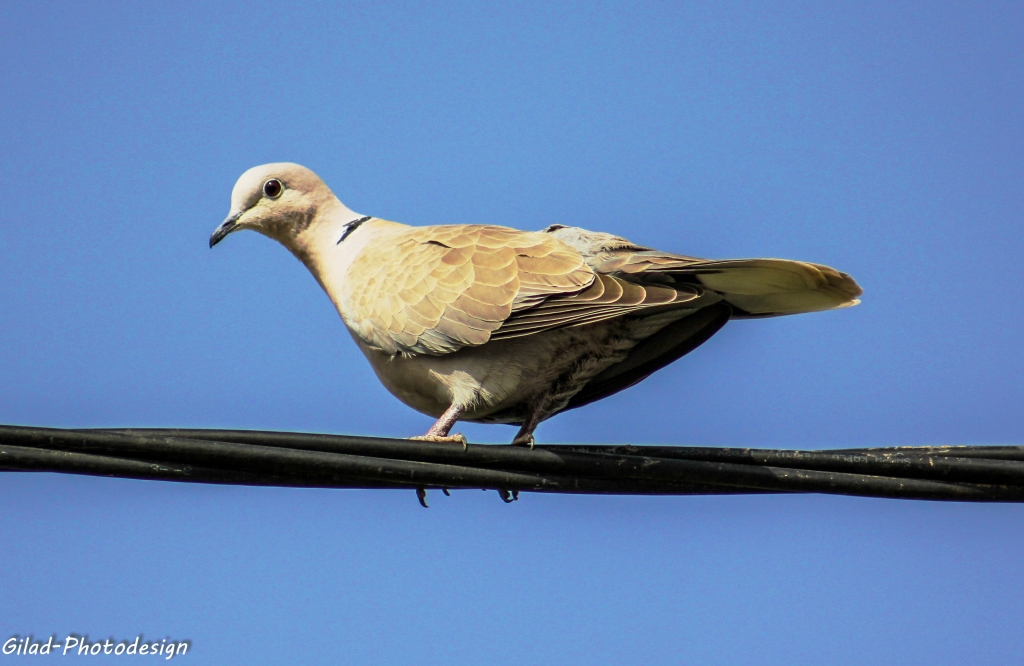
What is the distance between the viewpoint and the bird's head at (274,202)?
207 inches

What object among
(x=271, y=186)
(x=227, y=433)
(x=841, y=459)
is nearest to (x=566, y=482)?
(x=841, y=459)

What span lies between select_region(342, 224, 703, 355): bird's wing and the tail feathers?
5.2 inches

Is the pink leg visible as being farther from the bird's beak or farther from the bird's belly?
the bird's beak

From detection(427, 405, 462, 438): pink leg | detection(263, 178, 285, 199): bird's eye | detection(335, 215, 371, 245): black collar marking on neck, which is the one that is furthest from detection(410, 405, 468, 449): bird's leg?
detection(263, 178, 285, 199): bird's eye

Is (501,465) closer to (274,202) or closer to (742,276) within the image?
(742,276)

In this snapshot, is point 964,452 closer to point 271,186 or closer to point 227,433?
point 227,433

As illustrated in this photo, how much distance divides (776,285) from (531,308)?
39.4 inches

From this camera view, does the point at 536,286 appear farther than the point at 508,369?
No

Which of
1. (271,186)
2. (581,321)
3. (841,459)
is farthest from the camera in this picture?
(271,186)

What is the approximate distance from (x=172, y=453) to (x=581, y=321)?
5.94ft

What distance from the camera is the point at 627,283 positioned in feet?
13.8

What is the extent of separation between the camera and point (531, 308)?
4203 millimetres

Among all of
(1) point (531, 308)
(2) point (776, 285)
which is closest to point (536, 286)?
(1) point (531, 308)

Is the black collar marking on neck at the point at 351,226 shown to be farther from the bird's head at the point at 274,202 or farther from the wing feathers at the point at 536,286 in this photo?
the wing feathers at the point at 536,286
